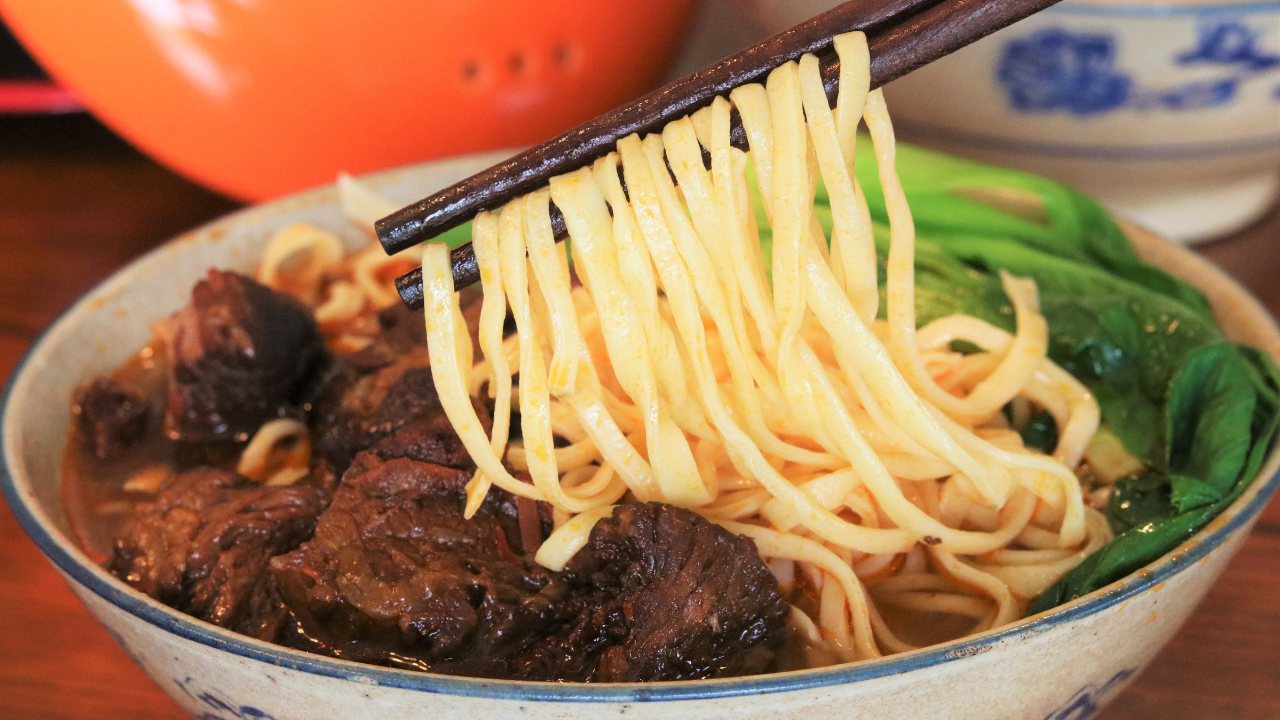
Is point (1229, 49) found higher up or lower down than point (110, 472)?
higher up

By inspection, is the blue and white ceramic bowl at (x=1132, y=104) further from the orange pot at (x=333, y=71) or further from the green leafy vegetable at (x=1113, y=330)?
the orange pot at (x=333, y=71)

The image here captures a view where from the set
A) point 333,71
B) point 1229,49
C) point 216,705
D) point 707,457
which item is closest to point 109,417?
point 216,705

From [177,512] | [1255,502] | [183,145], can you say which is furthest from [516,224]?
[183,145]

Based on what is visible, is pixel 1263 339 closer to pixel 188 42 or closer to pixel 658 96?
pixel 658 96

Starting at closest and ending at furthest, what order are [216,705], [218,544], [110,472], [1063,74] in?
[216,705]
[218,544]
[110,472]
[1063,74]

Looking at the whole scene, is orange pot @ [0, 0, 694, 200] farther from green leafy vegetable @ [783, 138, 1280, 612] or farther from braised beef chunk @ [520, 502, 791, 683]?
braised beef chunk @ [520, 502, 791, 683]

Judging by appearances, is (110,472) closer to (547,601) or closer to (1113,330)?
(547,601)

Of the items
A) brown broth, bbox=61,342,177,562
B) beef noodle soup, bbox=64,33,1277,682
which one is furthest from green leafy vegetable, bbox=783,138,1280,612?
brown broth, bbox=61,342,177,562
